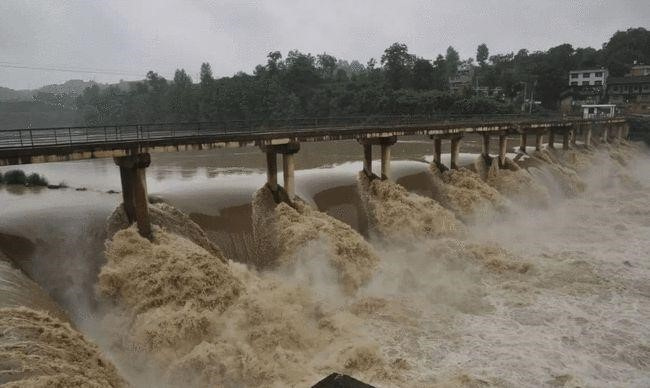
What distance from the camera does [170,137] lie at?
1834 cm

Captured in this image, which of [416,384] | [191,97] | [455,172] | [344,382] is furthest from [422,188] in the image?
[191,97]

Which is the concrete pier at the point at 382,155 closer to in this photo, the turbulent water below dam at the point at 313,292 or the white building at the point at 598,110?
the turbulent water below dam at the point at 313,292

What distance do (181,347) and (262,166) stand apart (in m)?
27.1

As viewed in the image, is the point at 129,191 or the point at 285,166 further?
the point at 285,166

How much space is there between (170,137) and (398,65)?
81017 millimetres

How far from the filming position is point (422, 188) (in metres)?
28.2

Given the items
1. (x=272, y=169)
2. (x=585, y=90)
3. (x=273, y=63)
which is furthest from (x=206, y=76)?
(x=272, y=169)

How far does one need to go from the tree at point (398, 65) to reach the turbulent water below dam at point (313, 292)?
6984 centimetres

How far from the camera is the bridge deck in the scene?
14.8m

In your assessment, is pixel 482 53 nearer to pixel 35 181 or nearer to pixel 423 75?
pixel 423 75

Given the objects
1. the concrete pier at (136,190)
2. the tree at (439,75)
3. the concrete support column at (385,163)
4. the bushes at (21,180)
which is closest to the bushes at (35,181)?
the bushes at (21,180)

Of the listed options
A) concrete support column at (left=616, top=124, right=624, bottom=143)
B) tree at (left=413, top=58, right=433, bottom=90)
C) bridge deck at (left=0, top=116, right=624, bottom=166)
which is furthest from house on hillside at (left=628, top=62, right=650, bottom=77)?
bridge deck at (left=0, top=116, right=624, bottom=166)

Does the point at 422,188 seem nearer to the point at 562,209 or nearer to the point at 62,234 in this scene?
the point at 562,209

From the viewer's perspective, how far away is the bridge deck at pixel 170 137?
14.8m
